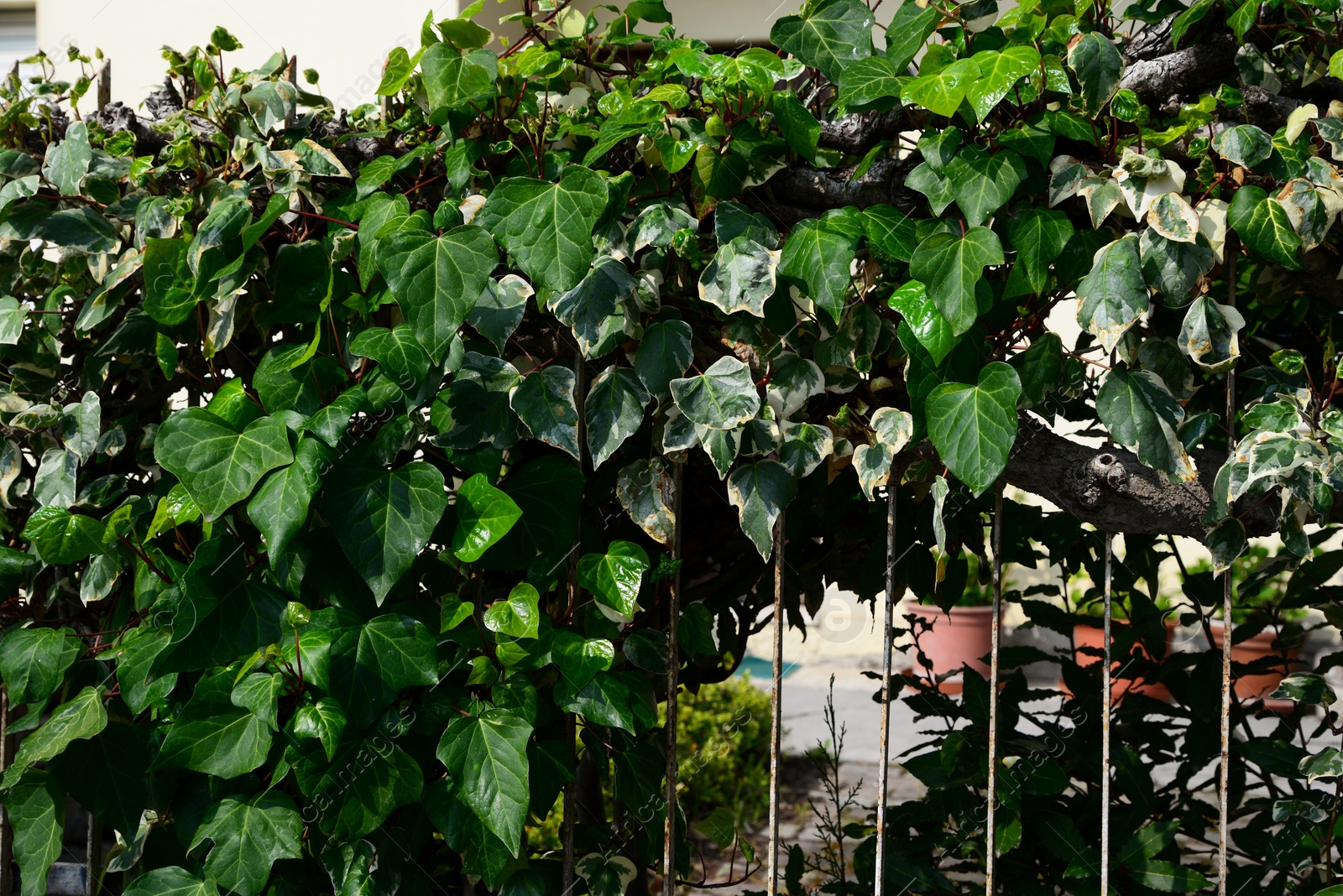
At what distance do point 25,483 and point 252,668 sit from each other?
2.17 ft

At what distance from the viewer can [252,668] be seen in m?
1.55

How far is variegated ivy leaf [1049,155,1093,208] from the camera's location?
4.52 ft

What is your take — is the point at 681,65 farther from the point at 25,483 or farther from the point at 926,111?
the point at 25,483

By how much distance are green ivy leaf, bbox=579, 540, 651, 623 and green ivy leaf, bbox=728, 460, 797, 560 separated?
6.5 inches

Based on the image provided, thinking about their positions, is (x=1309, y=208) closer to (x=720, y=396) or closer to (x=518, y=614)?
(x=720, y=396)

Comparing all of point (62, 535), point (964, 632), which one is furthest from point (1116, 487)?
point (964, 632)

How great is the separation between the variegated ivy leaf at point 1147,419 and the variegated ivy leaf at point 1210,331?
0.06 meters

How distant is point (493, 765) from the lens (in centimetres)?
147

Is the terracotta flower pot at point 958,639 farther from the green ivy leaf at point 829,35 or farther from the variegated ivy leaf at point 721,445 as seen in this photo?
the green ivy leaf at point 829,35

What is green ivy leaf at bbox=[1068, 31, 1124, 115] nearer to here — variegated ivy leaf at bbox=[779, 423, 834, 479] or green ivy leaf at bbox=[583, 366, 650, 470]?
variegated ivy leaf at bbox=[779, 423, 834, 479]

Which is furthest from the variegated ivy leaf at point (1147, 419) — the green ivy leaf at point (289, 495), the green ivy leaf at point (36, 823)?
the green ivy leaf at point (36, 823)

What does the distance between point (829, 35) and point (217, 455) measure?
1.05 metres

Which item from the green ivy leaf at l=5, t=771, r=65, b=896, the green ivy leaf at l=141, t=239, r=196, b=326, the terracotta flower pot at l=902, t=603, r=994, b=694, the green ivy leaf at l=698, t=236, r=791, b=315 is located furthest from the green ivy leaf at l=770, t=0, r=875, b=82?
the terracotta flower pot at l=902, t=603, r=994, b=694

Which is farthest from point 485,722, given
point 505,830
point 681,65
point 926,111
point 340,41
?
point 340,41
